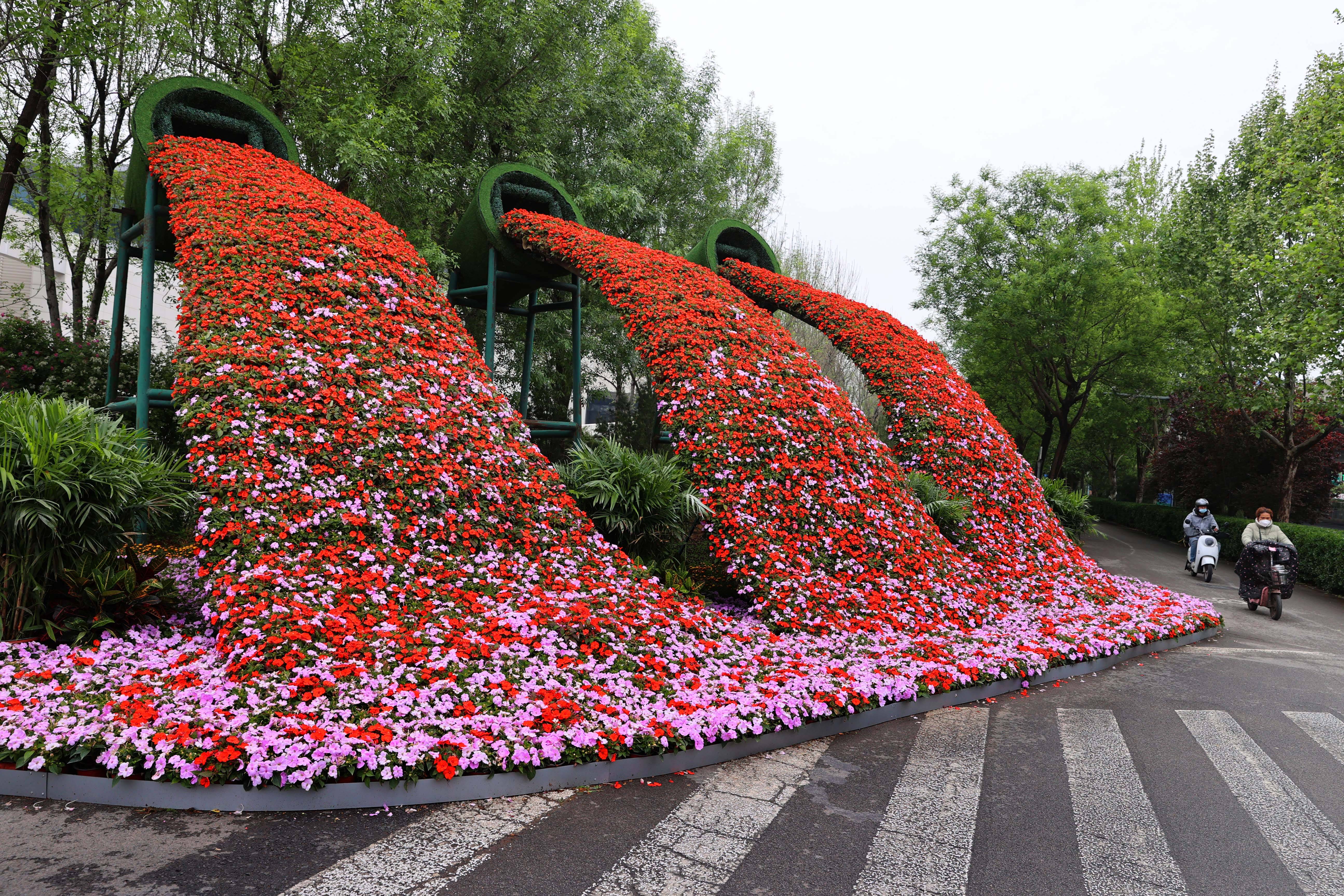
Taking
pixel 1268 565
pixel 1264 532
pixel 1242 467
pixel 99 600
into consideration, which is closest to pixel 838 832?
pixel 99 600

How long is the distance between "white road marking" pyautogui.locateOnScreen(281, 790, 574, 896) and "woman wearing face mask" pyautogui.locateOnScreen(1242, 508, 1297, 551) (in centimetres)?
1112

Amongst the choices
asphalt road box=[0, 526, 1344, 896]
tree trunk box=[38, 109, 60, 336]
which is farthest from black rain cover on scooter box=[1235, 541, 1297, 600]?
tree trunk box=[38, 109, 60, 336]

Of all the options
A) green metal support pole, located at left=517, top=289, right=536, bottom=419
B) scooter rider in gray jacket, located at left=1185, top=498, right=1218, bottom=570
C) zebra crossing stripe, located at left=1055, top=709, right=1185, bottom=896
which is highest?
green metal support pole, located at left=517, top=289, right=536, bottom=419

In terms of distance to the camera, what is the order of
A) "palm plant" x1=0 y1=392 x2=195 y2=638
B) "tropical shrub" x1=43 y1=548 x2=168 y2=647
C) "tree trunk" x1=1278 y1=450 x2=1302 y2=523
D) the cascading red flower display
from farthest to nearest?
"tree trunk" x1=1278 y1=450 x2=1302 y2=523, the cascading red flower display, "tropical shrub" x1=43 y1=548 x2=168 y2=647, "palm plant" x1=0 y1=392 x2=195 y2=638

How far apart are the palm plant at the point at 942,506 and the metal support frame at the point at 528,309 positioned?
439cm

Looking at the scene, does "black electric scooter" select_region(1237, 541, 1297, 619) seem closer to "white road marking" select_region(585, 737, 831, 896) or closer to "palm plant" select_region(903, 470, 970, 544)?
"palm plant" select_region(903, 470, 970, 544)

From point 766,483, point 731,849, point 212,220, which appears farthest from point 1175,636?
point 212,220

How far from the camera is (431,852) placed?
3418 millimetres

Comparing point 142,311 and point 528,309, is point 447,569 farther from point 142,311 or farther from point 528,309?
point 528,309

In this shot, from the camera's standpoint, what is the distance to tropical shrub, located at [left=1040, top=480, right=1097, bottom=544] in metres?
16.0

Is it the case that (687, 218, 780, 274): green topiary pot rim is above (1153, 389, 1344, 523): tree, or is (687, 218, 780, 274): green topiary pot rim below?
above

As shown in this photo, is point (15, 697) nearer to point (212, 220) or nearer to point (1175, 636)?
point (212, 220)

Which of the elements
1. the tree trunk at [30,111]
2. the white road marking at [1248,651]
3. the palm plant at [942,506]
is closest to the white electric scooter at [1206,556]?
the white road marking at [1248,651]

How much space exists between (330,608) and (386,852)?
2179mm
